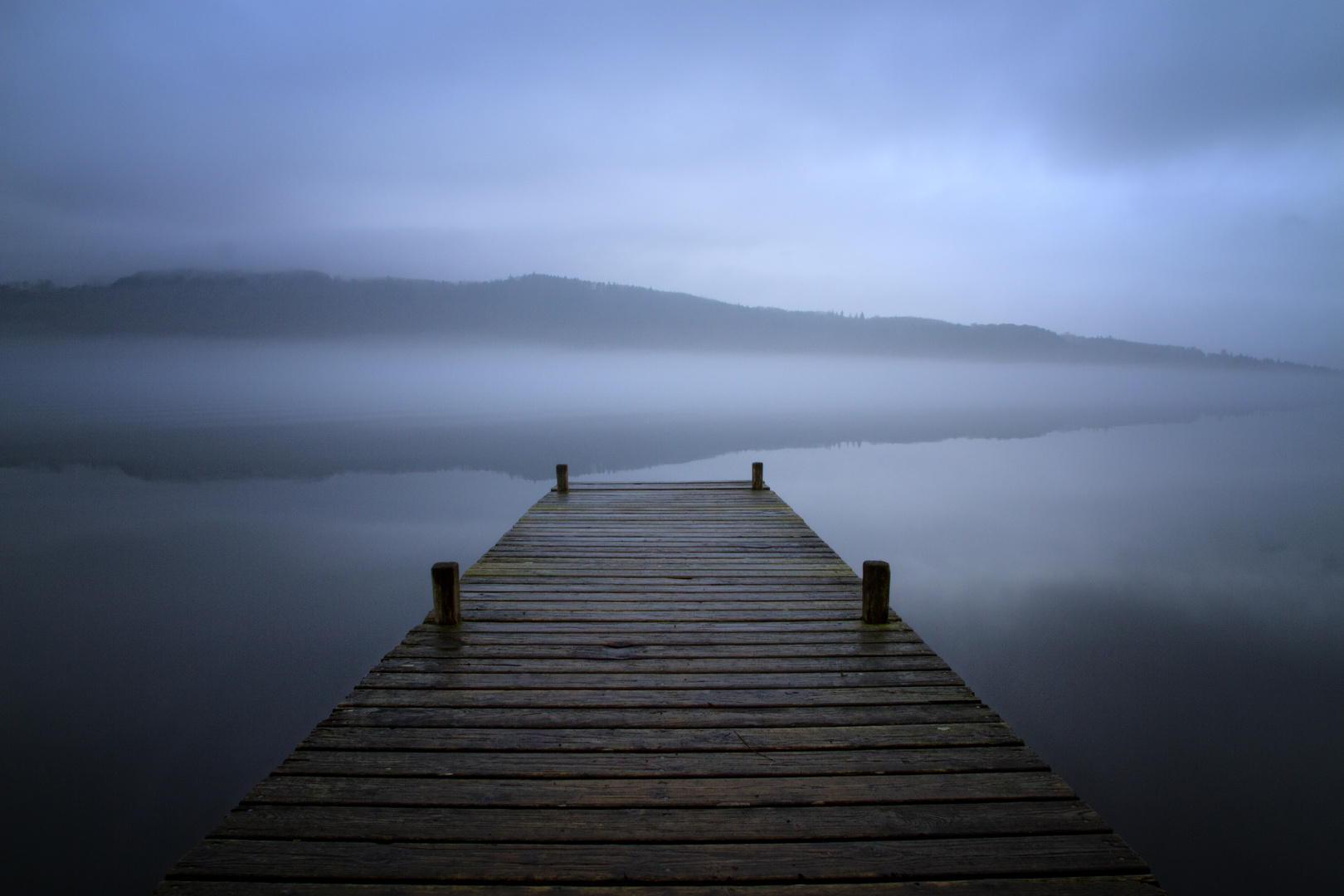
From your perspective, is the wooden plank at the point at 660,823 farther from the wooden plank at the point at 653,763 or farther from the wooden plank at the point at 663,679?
the wooden plank at the point at 663,679

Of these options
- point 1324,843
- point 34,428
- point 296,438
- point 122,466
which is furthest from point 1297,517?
point 34,428

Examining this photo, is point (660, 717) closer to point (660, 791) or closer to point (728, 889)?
point (660, 791)

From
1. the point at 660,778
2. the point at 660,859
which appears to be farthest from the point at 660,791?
the point at 660,859

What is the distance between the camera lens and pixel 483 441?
100 ft

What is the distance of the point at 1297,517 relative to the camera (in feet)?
44.7

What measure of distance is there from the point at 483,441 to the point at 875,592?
28.1 m

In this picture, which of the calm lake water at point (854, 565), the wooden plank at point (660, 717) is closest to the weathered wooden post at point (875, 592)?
the wooden plank at point (660, 717)

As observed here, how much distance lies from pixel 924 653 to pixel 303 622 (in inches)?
288

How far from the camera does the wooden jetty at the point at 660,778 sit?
7.04 feet

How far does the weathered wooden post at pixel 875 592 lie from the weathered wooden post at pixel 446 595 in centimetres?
266

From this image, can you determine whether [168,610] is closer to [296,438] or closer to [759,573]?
[759,573]

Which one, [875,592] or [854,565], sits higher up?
[875,592]

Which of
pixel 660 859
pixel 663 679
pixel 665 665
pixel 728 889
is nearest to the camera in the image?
pixel 728 889

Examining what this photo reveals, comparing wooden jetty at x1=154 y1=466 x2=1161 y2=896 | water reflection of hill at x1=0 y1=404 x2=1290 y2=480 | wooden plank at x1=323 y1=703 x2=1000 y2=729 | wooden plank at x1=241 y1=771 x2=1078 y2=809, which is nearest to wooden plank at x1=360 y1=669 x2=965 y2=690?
wooden jetty at x1=154 y1=466 x2=1161 y2=896
